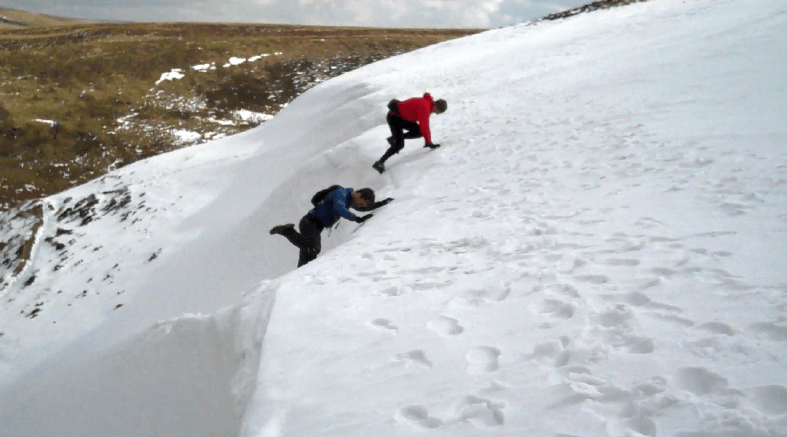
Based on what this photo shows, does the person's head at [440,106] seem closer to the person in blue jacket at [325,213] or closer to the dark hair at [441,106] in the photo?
the dark hair at [441,106]

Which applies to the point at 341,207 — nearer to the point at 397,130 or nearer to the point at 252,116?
the point at 397,130

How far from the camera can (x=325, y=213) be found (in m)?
7.90

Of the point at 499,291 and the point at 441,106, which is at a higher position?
the point at 441,106

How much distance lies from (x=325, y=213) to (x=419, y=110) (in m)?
4.14

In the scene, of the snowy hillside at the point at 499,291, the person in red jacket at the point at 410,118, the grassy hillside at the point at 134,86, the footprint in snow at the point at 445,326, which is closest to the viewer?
the snowy hillside at the point at 499,291

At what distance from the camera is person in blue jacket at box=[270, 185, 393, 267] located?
7.67m

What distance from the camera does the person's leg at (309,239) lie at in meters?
8.01

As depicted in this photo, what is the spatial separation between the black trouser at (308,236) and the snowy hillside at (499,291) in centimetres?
87

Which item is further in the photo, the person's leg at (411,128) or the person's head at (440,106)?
the person's leg at (411,128)

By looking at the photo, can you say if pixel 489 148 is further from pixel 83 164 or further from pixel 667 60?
pixel 83 164

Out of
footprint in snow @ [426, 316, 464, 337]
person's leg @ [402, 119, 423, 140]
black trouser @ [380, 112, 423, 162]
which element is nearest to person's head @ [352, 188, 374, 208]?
black trouser @ [380, 112, 423, 162]

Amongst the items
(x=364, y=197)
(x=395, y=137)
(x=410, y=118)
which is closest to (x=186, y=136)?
(x=395, y=137)

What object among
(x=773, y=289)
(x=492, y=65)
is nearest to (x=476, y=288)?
(x=773, y=289)

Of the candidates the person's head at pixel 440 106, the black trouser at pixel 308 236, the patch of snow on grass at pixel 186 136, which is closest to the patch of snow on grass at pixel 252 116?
the patch of snow on grass at pixel 186 136
